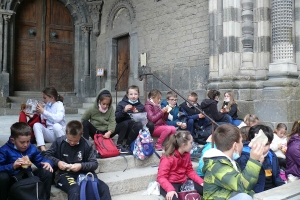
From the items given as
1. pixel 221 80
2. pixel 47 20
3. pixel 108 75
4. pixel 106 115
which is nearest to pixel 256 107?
pixel 221 80

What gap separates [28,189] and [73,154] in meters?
0.61

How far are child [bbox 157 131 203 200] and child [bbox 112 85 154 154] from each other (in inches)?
35.7

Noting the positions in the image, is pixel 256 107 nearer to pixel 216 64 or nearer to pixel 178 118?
pixel 216 64

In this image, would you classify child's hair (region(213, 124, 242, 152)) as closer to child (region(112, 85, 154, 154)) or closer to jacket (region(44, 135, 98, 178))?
jacket (region(44, 135, 98, 178))

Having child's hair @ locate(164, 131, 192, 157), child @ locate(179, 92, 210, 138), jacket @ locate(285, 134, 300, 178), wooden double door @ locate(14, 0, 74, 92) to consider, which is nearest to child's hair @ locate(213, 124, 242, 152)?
child's hair @ locate(164, 131, 192, 157)

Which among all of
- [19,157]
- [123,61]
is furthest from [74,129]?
[123,61]

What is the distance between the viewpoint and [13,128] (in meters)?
3.09

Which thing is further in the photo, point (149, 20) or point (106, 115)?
point (149, 20)

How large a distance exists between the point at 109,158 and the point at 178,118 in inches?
74.3

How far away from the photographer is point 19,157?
3.16 metres

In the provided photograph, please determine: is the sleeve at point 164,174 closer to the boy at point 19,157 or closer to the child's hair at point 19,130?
the boy at point 19,157

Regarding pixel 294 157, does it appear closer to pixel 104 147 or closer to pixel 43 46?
pixel 104 147

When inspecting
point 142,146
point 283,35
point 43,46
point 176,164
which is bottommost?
point 176,164

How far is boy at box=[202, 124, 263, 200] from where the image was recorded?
7.65ft
